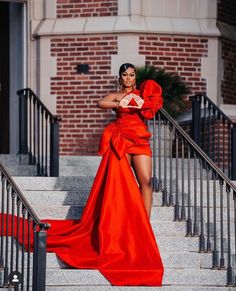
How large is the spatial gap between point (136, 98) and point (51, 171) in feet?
7.10

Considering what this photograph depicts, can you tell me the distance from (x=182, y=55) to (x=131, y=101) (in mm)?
5305

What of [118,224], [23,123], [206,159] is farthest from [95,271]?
[23,123]

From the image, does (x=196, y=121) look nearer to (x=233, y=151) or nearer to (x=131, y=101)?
(x=233, y=151)

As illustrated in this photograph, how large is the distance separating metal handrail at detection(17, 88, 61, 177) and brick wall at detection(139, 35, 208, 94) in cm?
210

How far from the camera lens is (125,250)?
35.8 ft

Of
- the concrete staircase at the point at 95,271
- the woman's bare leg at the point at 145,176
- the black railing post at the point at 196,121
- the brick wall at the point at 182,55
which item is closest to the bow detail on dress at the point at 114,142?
the woman's bare leg at the point at 145,176

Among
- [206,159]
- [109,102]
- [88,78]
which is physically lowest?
[206,159]

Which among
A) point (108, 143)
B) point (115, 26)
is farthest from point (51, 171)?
point (115, 26)

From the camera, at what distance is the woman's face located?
37.3 feet

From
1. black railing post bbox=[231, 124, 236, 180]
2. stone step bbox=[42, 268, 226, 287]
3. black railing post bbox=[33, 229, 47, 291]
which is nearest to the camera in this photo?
black railing post bbox=[33, 229, 47, 291]

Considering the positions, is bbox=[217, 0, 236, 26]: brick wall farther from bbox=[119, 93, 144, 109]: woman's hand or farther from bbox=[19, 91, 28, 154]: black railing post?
bbox=[119, 93, 144, 109]: woman's hand

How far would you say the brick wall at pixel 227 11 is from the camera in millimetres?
16875

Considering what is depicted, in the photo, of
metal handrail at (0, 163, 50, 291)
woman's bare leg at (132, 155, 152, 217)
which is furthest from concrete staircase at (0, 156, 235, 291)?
woman's bare leg at (132, 155, 152, 217)

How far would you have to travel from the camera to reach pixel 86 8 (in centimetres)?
1647
